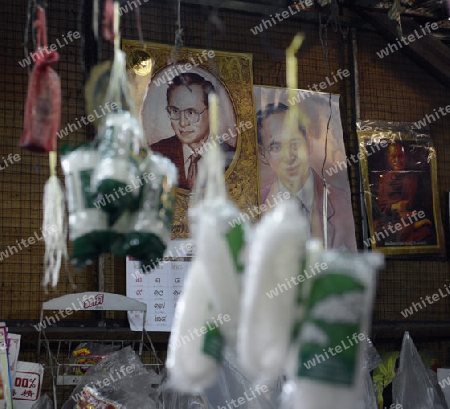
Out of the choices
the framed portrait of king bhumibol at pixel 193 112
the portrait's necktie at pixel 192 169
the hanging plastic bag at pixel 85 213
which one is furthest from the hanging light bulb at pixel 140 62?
the hanging plastic bag at pixel 85 213

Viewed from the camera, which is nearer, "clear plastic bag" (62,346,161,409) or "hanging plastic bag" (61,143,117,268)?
"hanging plastic bag" (61,143,117,268)

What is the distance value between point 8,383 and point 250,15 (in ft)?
11.4

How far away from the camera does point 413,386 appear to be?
17.7 ft

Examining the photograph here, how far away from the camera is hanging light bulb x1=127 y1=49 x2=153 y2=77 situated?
5.75 m

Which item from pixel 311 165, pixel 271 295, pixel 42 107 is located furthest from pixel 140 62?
pixel 271 295

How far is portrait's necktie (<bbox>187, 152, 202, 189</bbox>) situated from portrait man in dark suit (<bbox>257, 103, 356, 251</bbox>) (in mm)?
523

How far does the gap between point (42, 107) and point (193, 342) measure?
35.1 inches

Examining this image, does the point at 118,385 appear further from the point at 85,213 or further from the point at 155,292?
the point at 85,213

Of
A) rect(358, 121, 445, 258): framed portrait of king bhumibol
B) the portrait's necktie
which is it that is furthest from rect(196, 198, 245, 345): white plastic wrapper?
rect(358, 121, 445, 258): framed portrait of king bhumibol

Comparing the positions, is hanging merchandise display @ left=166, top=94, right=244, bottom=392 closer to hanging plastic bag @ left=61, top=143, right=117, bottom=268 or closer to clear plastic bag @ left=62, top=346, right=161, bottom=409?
hanging plastic bag @ left=61, top=143, right=117, bottom=268

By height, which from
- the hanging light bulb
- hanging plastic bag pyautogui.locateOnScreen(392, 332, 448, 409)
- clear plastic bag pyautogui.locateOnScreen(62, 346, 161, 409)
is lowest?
hanging plastic bag pyautogui.locateOnScreen(392, 332, 448, 409)

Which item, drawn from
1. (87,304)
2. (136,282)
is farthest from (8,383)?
(136,282)

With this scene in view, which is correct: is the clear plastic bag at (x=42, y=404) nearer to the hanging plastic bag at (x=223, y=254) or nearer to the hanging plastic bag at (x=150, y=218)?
Result: the hanging plastic bag at (x=150, y=218)

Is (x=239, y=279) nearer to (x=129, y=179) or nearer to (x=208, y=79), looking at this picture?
(x=129, y=179)
